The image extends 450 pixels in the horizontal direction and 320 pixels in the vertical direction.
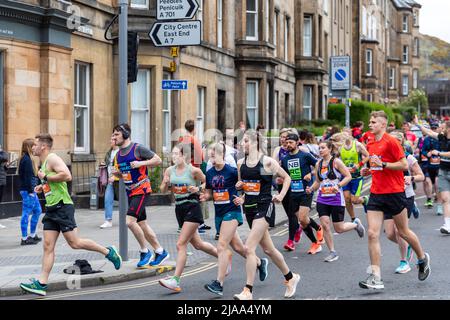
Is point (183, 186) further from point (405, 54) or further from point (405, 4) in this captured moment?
point (405, 4)

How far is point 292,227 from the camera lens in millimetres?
12492

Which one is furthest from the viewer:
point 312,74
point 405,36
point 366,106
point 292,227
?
point 405,36

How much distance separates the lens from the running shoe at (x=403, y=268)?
32.6ft

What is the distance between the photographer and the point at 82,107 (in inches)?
786

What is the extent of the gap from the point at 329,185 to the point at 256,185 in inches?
119

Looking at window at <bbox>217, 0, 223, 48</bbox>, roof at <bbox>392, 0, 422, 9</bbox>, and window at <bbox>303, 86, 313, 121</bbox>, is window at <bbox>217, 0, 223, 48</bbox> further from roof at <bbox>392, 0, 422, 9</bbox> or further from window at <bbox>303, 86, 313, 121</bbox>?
roof at <bbox>392, 0, 422, 9</bbox>

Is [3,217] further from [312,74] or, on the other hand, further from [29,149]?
[312,74]

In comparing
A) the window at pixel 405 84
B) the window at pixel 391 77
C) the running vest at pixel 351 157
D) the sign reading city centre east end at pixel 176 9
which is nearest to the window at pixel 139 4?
the sign reading city centre east end at pixel 176 9

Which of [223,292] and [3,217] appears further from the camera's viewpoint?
[3,217]

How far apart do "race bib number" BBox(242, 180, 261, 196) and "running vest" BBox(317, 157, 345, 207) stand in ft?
9.87

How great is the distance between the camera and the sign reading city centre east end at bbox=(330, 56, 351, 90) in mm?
27750

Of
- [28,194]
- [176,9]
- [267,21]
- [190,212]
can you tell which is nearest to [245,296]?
[190,212]

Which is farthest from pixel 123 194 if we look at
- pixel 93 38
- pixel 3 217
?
pixel 93 38
